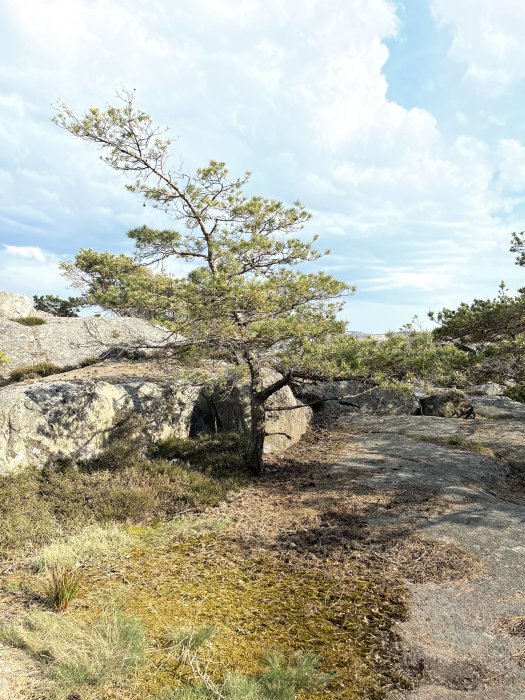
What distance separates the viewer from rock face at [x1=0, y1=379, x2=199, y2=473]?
32.4 ft

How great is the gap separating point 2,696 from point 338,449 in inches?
441

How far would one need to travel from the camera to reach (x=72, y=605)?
5828 millimetres

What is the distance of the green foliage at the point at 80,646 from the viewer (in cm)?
446

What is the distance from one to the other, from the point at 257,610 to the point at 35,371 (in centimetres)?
1532

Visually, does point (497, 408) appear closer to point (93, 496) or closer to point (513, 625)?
point (513, 625)

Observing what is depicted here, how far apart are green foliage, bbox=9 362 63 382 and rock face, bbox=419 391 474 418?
15241 millimetres

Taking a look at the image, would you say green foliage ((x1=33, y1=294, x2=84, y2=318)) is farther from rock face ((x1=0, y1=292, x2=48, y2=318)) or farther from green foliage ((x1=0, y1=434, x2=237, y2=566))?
green foliage ((x1=0, y1=434, x2=237, y2=566))

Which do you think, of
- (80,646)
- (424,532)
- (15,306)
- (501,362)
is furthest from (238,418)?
(15,306)

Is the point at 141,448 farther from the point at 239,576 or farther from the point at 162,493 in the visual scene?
the point at 239,576

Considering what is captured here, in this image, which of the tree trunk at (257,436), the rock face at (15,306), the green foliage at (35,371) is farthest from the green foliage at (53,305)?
the tree trunk at (257,436)

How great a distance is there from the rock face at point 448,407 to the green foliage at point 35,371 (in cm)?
1524

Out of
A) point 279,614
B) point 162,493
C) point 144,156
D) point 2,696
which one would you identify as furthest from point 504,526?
point 144,156

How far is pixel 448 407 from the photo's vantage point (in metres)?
19.3

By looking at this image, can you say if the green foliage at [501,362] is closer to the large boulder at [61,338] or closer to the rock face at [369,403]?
the rock face at [369,403]
